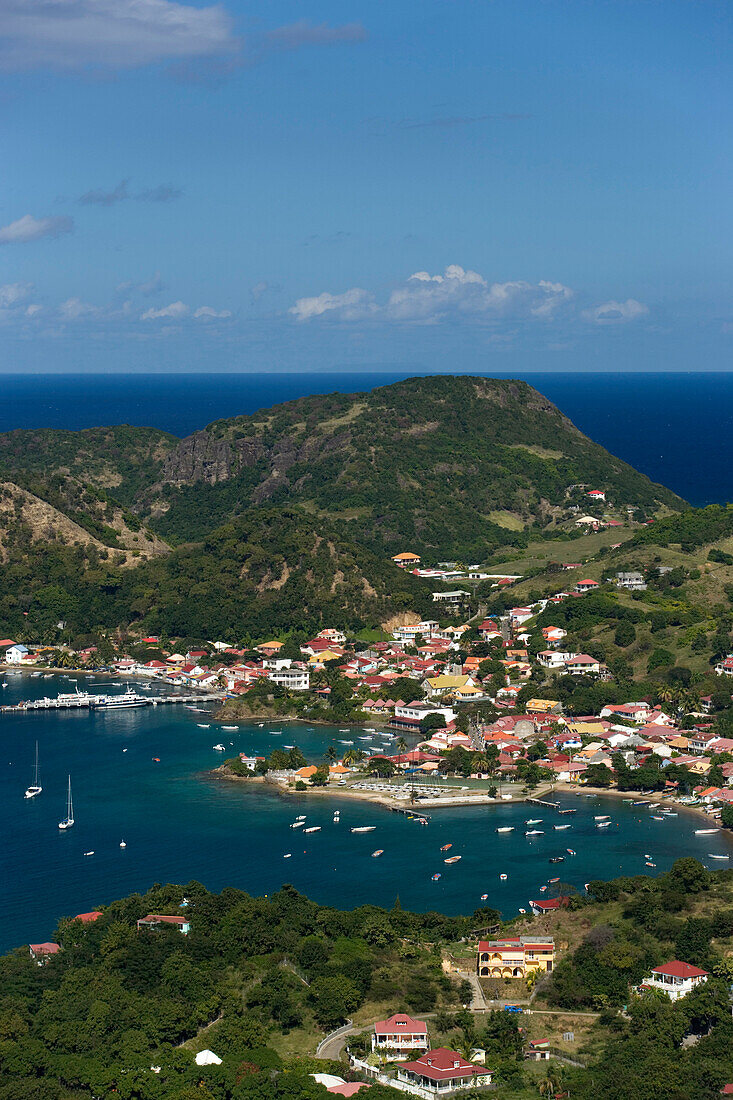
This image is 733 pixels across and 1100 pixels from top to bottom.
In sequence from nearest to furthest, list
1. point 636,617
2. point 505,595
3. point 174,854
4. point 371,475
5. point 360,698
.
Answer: point 174,854
point 360,698
point 636,617
point 505,595
point 371,475

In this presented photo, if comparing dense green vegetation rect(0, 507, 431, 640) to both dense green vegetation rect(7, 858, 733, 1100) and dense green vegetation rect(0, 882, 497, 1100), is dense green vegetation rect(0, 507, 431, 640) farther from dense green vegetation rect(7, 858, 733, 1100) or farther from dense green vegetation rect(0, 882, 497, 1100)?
dense green vegetation rect(7, 858, 733, 1100)

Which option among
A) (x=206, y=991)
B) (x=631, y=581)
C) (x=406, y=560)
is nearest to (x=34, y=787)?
(x=206, y=991)

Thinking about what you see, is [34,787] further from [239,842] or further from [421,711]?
[421,711]

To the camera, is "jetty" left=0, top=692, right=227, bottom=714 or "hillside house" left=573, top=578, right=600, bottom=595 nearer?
"jetty" left=0, top=692, right=227, bottom=714

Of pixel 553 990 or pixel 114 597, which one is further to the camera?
pixel 114 597

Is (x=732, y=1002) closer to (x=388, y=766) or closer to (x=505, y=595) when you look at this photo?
(x=388, y=766)

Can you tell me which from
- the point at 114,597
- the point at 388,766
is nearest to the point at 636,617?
the point at 388,766

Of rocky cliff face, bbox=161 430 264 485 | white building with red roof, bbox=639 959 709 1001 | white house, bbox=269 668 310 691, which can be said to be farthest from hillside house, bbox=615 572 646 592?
→ rocky cliff face, bbox=161 430 264 485
